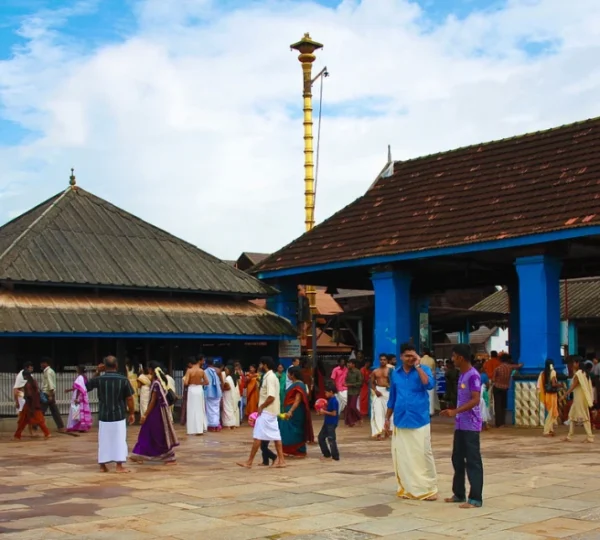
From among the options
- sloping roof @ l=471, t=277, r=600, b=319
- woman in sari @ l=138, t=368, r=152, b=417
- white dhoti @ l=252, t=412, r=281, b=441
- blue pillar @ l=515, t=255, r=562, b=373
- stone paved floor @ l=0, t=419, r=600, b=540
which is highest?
sloping roof @ l=471, t=277, r=600, b=319

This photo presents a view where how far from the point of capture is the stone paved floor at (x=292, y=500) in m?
8.11

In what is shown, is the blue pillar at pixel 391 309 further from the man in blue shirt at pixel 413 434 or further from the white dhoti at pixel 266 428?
the man in blue shirt at pixel 413 434

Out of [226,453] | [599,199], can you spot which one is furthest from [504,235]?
[226,453]

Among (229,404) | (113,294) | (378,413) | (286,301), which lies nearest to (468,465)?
(378,413)

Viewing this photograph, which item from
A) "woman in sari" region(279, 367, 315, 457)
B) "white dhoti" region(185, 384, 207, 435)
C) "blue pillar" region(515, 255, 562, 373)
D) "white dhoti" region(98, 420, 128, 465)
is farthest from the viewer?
"blue pillar" region(515, 255, 562, 373)

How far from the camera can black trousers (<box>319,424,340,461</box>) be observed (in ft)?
43.7

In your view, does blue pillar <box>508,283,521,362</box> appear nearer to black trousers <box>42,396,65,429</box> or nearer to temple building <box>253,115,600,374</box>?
temple building <box>253,115,600,374</box>

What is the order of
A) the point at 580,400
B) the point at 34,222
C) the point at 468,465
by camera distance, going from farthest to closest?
the point at 34,222, the point at 580,400, the point at 468,465

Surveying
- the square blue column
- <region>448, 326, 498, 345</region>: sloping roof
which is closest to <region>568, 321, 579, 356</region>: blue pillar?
the square blue column

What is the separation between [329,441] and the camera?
13.4m

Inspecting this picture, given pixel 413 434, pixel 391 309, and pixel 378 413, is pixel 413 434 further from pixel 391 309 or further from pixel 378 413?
pixel 391 309

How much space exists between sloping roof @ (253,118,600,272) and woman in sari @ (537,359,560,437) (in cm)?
279

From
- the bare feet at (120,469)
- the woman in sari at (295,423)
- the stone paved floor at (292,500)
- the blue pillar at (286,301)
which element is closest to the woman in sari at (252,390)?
the blue pillar at (286,301)

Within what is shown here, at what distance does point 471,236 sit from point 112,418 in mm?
9577
